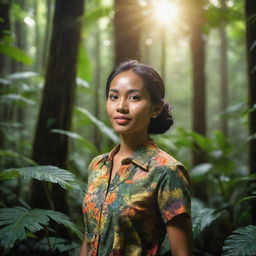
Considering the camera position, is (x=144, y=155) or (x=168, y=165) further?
(x=144, y=155)

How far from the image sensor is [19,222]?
7.11 ft

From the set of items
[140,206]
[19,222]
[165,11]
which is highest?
[165,11]

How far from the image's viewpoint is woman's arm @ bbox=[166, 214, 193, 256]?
1.63 m

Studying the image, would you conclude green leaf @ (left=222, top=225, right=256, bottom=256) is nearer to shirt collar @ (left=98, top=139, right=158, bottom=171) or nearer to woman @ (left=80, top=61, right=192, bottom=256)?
woman @ (left=80, top=61, right=192, bottom=256)

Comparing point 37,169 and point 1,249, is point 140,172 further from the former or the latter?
point 1,249

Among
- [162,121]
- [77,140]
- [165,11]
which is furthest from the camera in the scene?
[165,11]

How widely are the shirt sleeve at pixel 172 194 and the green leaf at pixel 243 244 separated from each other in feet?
2.01

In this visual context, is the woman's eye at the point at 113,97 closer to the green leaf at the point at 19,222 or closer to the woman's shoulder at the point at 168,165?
the woman's shoulder at the point at 168,165

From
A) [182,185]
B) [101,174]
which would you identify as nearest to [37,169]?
[101,174]

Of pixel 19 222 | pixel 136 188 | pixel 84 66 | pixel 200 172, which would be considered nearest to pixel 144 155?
pixel 136 188

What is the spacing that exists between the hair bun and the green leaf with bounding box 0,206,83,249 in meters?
1.02

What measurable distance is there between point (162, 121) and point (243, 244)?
1000 mm

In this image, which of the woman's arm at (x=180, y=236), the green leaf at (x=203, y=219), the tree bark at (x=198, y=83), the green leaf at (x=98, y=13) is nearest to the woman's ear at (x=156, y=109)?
the woman's arm at (x=180, y=236)

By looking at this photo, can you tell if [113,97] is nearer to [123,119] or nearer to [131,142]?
[123,119]
